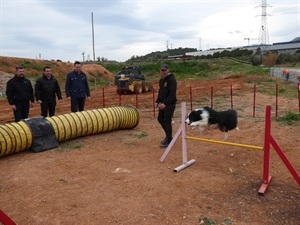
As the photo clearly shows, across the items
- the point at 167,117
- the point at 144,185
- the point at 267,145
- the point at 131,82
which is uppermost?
the point at 131,82

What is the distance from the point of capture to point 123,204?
169 inches

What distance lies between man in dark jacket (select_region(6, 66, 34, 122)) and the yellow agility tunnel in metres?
0.79

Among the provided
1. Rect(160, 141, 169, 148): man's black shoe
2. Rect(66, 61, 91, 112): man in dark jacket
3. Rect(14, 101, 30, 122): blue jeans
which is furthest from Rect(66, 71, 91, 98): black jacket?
Rect(160, 141, 169, 148): man's black shoe

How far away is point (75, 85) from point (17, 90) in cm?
139

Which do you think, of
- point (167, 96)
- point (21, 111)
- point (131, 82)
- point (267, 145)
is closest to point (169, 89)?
point (167, 96)

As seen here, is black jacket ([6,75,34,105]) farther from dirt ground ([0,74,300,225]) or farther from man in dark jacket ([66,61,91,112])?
dirt ground ([0,74,300,225])

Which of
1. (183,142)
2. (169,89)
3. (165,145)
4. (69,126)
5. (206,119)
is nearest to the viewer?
(206,119)

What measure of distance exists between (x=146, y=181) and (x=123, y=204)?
840mm

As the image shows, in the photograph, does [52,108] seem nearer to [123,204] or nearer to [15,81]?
[15,81]

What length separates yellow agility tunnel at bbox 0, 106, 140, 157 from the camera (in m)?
6.54

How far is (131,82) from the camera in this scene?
2017cm

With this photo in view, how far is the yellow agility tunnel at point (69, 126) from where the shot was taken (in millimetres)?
6539

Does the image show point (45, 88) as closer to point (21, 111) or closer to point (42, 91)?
point (42, 91)

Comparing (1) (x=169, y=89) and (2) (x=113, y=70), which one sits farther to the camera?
(2) (x=113, y=70)
